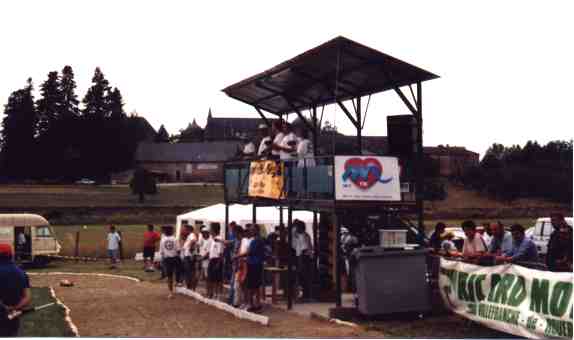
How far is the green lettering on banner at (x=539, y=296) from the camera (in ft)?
34.7

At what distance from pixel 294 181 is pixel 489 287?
595 cm

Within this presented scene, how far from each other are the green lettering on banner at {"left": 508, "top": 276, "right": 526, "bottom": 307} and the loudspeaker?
4.79 m

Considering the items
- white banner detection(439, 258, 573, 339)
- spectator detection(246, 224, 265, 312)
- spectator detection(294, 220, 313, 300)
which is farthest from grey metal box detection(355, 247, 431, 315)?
spectator detection(294, 220, 313, 300)

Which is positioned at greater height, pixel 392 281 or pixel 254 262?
pixel 254 262

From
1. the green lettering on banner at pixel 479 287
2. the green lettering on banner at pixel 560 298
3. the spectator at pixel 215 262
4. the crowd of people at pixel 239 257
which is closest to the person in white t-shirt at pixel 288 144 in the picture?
the crowd of people at pixel 239 257

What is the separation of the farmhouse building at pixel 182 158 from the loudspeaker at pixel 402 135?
118m

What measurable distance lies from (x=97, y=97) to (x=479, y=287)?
56.4 meters

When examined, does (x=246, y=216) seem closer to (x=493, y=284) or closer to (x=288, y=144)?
(x=288, y=144)

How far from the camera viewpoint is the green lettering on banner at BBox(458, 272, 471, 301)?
1278 centimetres

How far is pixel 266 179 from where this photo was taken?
1811cm

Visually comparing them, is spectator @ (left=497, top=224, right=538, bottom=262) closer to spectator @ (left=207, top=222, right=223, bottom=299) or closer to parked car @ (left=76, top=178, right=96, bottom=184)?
spectator @ (left=207, top=222, right=223, bottom=299)

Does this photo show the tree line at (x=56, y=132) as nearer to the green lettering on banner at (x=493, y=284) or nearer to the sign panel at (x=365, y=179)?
the sign panel at (x=365, y=179)

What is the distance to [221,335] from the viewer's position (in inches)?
516

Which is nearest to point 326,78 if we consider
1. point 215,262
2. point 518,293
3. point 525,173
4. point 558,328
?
point 215,262
